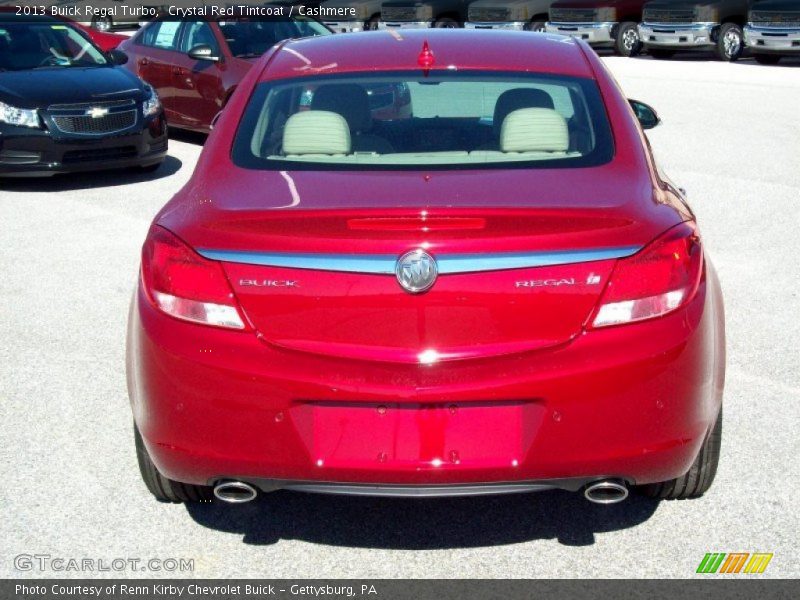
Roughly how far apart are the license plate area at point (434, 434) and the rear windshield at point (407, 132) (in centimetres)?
86

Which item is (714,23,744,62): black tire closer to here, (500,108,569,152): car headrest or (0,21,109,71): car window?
(0,21,109,71): car window

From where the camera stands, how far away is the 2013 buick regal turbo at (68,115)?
36.3 ft

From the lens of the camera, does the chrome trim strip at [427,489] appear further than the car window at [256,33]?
No

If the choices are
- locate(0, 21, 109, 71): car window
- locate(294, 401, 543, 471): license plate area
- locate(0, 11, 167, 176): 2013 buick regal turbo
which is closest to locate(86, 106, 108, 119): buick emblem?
locate(0, 11, 167, 176): 2013 buick regal turbo

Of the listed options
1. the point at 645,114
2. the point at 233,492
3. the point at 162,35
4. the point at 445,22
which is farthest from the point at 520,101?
the point at 445,22

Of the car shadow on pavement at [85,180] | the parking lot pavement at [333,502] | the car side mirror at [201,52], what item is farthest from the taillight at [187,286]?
the car side mirror at [201,52]

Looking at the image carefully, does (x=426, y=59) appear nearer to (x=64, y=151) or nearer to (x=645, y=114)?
(x=645, y=114)

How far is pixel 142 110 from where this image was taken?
11664mm

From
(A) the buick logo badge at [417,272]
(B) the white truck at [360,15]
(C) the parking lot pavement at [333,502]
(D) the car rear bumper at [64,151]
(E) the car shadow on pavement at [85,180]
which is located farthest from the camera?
(B) the white truck at [360,15]

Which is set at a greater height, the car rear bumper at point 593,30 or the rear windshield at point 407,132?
the rear windshield at point 407,132

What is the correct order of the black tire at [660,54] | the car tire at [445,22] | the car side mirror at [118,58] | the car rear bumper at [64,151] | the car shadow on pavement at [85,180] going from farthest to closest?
the car tire at [445,22] < the black tire at [660,54] < the car side mirror at [118,58] < the car shadow on pavement at [85,180] < the car rear bumper at [64,151]

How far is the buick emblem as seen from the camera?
37.2 ft

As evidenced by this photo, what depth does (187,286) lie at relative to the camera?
3449 mm

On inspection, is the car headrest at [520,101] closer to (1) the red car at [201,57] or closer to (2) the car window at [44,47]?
(2) the car window at [44,47]
